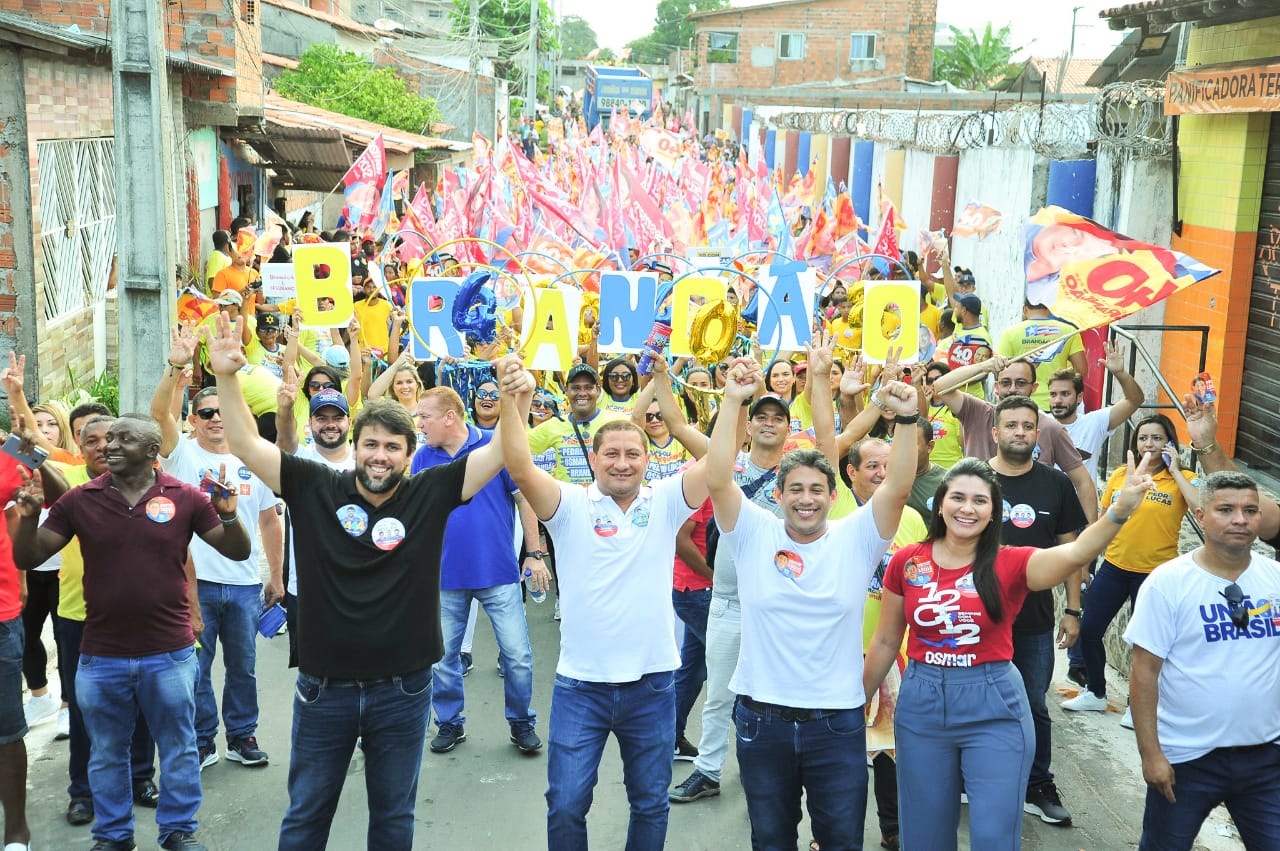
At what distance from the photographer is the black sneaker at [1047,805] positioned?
229 inches

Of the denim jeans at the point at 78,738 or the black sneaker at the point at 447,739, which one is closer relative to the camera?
the denim jeans at the point at 78,738

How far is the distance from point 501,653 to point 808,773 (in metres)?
2.27

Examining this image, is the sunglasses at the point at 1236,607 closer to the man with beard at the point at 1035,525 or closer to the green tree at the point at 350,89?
the man with beard at the point at 1035,525

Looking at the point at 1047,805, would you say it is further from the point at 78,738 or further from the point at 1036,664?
the point at 78,738

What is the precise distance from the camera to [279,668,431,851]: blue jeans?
14.8 ft

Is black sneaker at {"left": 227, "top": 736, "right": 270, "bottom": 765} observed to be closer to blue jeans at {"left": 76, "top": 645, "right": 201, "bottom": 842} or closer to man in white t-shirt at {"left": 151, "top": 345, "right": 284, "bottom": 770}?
man in white t-shirt at {"left": 151, "top": 345, "right": 284, "bottom": 770}

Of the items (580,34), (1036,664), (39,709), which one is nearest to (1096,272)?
(1036,664)

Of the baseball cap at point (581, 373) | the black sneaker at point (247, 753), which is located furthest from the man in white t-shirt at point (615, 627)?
the baseball cap at point (581, 373)

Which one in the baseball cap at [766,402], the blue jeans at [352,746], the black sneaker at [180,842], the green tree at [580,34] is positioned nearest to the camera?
the blue jeans at [352,746]

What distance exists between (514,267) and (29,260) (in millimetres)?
4053

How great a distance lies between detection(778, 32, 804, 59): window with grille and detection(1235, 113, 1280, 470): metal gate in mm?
53432

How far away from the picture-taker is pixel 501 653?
651 centimetres

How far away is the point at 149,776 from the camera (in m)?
5.86

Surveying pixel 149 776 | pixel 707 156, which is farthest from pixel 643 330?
pixel 707 156
